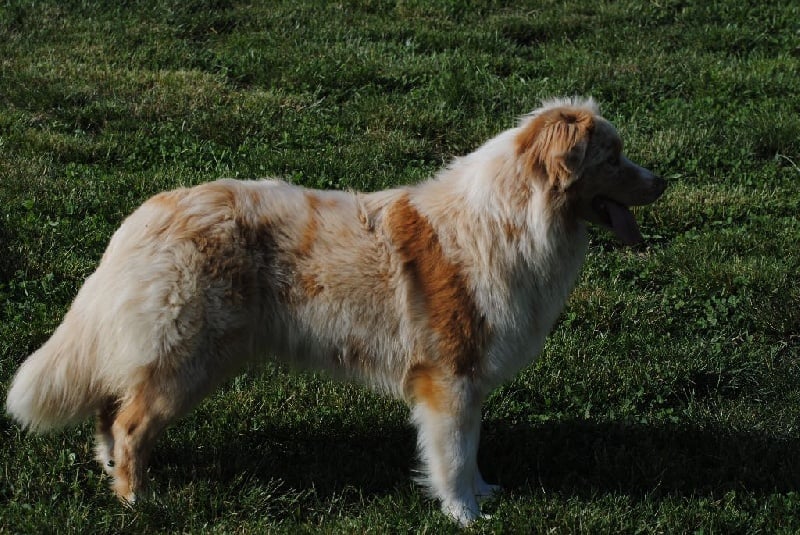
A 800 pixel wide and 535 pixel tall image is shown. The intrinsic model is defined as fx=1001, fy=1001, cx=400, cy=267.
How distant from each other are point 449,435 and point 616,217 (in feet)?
3.94

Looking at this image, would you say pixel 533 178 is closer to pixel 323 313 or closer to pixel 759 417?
pixel 323 313

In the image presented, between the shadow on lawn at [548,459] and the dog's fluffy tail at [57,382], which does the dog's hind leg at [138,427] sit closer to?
the dog's fluffy tail at [57,382]

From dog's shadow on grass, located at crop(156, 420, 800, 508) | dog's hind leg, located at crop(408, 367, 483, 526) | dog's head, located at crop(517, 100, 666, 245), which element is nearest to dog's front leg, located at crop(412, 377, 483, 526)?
dog's hind leg, located at crop(408, 367, 483, 526)

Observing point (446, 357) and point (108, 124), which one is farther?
point (108, 124)

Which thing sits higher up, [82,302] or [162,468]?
[82,302]

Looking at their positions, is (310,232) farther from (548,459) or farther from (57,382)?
(548,459)

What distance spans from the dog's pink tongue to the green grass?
1.12 metres

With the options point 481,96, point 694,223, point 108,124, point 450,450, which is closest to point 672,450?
point 450,450

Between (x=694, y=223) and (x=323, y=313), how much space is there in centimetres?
355

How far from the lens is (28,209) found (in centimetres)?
647

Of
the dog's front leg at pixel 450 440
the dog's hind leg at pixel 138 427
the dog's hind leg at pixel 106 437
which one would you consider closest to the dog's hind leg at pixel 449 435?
the dog's front leg at pixel 450 440

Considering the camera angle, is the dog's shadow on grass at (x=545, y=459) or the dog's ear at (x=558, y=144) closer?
the dog's ear at (x=558, y=144)

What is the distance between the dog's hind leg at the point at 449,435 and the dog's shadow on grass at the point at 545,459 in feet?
0.91

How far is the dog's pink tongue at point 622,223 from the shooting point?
4.39 meters
